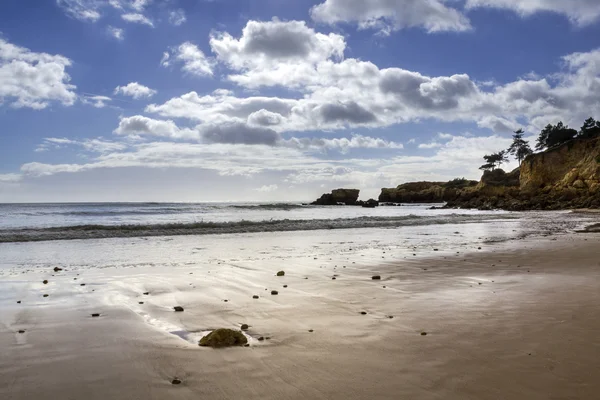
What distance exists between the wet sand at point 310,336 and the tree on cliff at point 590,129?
62.9m

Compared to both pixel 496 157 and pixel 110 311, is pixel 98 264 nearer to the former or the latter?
pixel 110 311

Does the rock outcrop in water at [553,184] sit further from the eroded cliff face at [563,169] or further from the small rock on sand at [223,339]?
the small rock on sand at [223,339]

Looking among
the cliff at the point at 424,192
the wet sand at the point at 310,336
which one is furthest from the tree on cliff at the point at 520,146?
the wet sand at the point at 310,336

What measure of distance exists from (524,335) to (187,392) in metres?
3.42

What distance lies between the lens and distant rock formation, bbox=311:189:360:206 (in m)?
96.6

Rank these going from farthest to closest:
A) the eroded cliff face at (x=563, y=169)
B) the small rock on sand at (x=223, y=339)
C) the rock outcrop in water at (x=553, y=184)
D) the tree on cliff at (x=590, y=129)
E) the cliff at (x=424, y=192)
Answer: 1. the cliff at (x=424, y=192)
2. the tree on cliff at (x=590, y=129)
3. the eroded cliff face at (x=563, y=169)
4. the rock outcrop in water at (x=553, y=184)
5. the small rock on sand at (x=223, y=339)

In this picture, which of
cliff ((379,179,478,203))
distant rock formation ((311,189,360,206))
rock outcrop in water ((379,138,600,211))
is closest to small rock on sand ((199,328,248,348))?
rock outcrop in water ((379,138,600,211))

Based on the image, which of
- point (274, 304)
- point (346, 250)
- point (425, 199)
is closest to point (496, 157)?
point (425, 199)

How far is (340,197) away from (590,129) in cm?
5143

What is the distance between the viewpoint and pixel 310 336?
4.25 meters

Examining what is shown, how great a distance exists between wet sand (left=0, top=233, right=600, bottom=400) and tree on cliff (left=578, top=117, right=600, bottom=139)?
62925mm

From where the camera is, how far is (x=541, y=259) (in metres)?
10.0

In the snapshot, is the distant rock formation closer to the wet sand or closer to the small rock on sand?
the wet sand

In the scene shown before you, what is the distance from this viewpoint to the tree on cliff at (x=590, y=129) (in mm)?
58066
